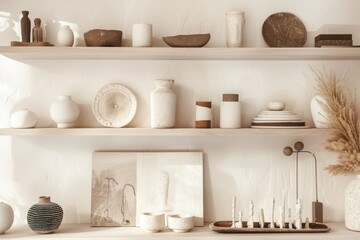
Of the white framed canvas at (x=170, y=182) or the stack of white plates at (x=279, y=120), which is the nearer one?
the stack of white plates at (x=279, y=120)

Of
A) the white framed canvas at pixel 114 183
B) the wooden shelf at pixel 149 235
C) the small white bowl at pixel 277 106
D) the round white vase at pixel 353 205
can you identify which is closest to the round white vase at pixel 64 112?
the white framed canvas at pixel 114 183

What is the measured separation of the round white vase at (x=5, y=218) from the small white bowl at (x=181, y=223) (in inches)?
30.8

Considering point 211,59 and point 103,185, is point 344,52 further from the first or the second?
point 103,185

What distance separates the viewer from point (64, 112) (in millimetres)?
2531

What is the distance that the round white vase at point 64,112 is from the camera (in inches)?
99.7

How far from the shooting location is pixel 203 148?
8.80ft

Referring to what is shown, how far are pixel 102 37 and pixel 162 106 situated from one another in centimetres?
46

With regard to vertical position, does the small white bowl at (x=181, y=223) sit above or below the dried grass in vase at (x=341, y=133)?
Result: below

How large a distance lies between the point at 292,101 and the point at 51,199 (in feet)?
4.64

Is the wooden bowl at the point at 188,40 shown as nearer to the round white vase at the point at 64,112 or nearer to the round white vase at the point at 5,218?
the round white vase at the point at 64,112

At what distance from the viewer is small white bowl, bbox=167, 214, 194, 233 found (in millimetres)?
2436

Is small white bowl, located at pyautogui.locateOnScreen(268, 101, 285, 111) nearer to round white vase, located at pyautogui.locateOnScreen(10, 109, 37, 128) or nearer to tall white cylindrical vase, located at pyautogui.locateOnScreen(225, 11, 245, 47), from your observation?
tall white cylindrical vase, located at pyautogui.locateOnScreen(225, 11, 245, 47)

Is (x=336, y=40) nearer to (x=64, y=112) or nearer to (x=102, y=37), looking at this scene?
(x=102, y=37)

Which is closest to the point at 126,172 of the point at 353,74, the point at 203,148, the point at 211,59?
the point at 203,148
